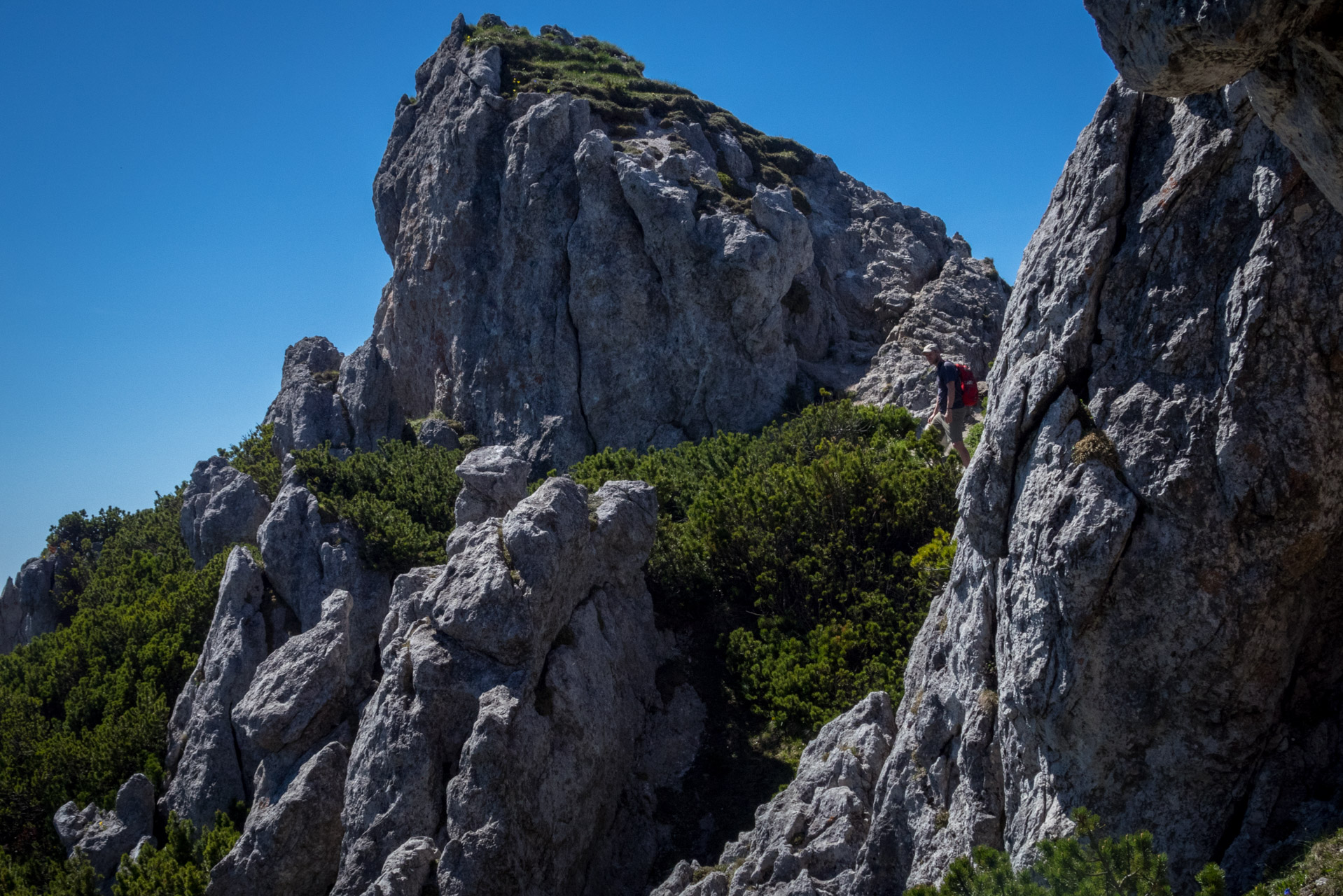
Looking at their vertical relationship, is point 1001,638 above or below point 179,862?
above

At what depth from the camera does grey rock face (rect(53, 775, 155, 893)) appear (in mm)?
17719

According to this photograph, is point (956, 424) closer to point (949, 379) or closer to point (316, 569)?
point (949, 379)

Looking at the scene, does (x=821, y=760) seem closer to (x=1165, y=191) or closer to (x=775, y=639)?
(x=775, y=639)

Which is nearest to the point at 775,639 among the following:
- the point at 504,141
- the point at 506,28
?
the point at 504,141

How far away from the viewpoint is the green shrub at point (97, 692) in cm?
1970

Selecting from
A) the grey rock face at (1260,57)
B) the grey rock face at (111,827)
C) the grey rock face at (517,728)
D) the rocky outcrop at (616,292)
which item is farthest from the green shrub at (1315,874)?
the rocky outcrop at (616,292)

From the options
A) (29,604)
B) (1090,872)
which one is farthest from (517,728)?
(29,604)

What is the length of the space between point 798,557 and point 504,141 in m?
25.3

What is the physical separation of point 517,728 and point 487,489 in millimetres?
7514

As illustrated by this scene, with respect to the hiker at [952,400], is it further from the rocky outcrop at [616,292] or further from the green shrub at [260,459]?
the green shrub at [260,459]

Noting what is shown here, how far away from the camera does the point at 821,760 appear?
1308 cm

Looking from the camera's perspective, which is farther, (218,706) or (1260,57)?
(218,706)

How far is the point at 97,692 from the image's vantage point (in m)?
22.2

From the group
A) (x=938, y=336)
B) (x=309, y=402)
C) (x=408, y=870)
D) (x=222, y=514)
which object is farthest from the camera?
(x=309, y=402)
